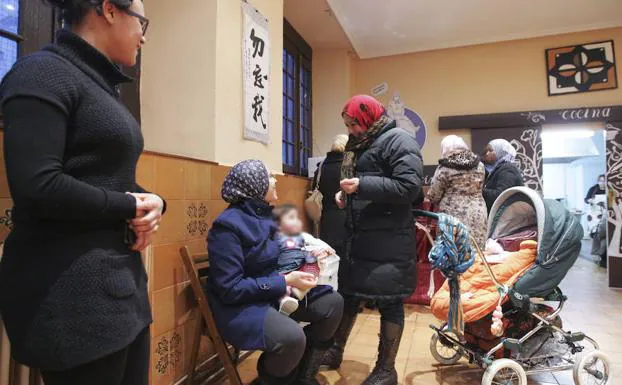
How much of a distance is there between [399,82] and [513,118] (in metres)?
1.52

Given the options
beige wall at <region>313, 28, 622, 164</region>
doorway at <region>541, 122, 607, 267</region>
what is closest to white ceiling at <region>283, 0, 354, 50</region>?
beige wall at <region>313, 28, 622, 164</region>

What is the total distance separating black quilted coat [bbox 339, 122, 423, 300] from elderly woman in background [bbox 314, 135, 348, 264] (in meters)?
0.17

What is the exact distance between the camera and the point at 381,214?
71.3 inches

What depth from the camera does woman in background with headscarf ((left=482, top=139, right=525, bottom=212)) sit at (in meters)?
3.02

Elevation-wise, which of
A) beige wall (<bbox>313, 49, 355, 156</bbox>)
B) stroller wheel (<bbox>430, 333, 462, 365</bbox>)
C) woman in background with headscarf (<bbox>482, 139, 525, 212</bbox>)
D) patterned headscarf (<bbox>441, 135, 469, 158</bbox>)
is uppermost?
beige wall (<bbox>313, 49, 355, 156</bbox>)

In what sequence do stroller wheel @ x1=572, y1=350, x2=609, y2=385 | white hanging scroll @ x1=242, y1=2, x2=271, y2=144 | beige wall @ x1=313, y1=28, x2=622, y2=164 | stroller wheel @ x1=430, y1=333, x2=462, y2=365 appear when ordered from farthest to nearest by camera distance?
1. beige wall @ x1=313, y1=28, x2=622, y2=164
2. white hanging scroll @ x1=242, y1=2, x2=271, y2=144
3. stroller wheel @ x1=430, y1=333, x2=462, y2=365
4. stroller wheel @ x1=572, y1=350, x2=609, y2=385

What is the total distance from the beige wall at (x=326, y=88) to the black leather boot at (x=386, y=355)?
3372 millimetres

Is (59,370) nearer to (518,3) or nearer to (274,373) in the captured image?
(274,373)

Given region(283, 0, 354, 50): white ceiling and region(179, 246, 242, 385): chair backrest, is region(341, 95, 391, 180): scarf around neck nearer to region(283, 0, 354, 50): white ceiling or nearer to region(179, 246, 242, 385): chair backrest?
region(179, 246, 242, 385): chair backrest

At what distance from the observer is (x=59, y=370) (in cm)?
76

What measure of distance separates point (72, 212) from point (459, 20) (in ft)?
15.7

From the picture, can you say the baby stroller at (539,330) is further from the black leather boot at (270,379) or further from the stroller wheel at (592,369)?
the black leather boot at (270,379)

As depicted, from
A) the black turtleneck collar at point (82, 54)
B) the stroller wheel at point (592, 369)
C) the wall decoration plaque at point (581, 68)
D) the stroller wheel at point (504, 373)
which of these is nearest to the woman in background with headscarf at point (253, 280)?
the black turtleneck collar at point (82, 54)

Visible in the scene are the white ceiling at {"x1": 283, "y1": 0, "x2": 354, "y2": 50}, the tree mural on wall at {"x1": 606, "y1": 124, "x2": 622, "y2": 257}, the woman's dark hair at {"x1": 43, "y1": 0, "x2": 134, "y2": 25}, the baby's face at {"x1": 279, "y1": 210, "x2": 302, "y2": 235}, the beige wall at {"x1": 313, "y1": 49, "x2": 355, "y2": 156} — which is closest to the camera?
the woman's dark hair at {"x1": 43, "y1": 0, "x2": 134, "y2": 25}
